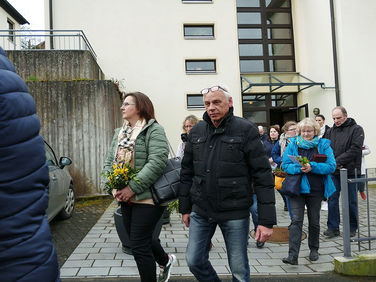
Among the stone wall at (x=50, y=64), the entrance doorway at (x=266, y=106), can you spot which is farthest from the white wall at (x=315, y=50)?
the stone wall at (x=50, y=64)

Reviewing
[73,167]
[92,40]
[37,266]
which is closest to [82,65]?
[73,167]

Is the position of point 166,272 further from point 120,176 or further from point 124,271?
point 120,176

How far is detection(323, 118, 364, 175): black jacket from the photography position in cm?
523

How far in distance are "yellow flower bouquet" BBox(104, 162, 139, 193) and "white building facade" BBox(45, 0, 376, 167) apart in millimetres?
12147

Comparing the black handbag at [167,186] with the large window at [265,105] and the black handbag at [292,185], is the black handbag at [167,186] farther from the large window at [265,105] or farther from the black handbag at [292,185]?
the large window at [265,105]

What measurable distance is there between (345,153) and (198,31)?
1234cm

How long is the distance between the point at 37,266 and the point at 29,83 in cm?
861

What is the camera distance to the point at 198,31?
1619 centimetres

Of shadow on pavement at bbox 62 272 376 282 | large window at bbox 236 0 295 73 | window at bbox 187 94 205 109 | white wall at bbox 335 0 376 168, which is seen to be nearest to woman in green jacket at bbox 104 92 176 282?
shadow on pavement at bbox 62 272 376 282

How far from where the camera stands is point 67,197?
22.2ft

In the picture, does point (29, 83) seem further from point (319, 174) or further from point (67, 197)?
point (319, 174)

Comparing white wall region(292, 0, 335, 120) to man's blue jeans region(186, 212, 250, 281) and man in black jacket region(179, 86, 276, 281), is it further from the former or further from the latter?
man's blue jeans region(186, 212, 250, 281)

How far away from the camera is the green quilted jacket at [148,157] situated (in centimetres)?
297

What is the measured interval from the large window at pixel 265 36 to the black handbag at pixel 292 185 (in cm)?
1280
